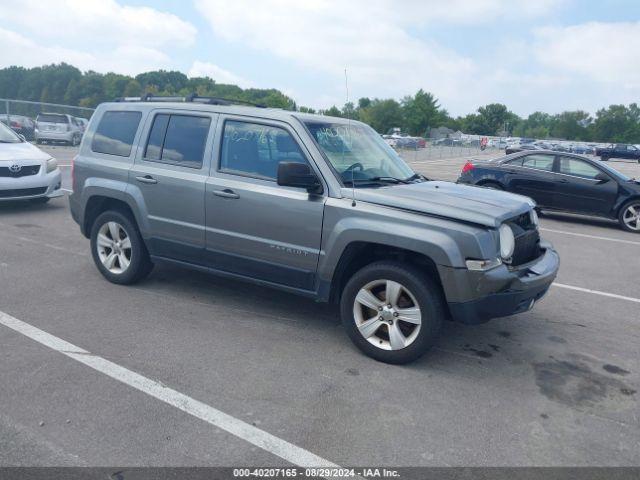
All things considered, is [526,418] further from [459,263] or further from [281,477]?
[281,477]

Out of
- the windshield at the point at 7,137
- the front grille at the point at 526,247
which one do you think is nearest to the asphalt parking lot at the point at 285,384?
the front grille at the point at 526,247

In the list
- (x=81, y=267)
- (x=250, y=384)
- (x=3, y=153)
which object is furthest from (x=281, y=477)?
(x=3, y=153)

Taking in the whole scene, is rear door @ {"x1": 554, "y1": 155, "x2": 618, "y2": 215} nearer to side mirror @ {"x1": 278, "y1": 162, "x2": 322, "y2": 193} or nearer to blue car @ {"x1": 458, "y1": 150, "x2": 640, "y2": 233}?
blue car @ {"x1": 458, "y1": 150, "x2": 640, "y2": 233}

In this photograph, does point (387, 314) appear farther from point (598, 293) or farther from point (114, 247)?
point (598, 293)

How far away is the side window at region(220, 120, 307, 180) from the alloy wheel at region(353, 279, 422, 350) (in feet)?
3.99

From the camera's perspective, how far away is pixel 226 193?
4820 millimetres

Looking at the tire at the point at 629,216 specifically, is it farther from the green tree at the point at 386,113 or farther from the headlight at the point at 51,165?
the green tree at the point at 386,113

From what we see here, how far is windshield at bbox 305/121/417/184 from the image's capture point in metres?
4.63

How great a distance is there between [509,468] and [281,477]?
122 centimetres

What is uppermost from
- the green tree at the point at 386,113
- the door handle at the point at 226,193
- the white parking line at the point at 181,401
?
the green tree at the point at 386,113

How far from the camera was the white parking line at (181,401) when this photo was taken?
3039mm

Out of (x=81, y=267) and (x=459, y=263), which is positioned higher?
(x=459, y=263)

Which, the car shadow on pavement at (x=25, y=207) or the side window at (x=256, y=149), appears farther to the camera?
the car shadow on pavement at (x=25, y=207)

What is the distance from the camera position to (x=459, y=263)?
386cm
